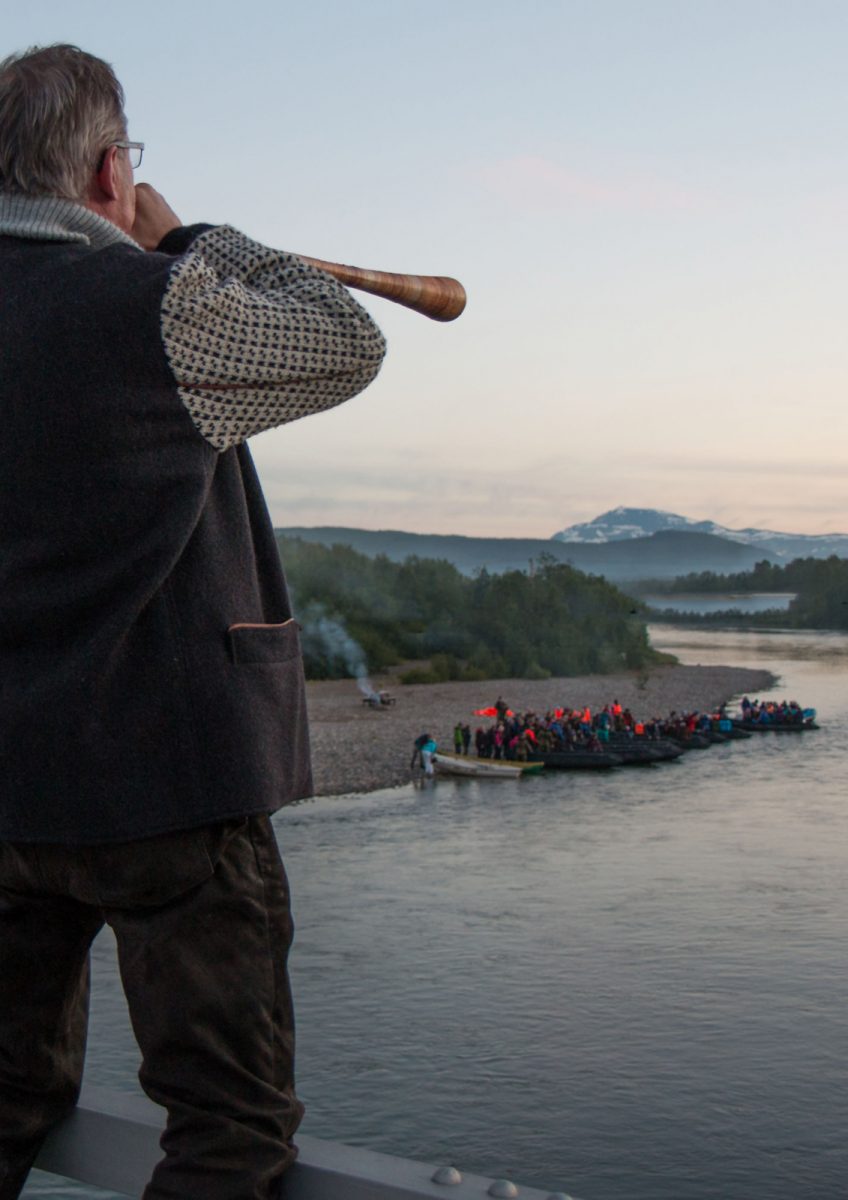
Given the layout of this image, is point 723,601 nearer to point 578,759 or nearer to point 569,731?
point 569,731

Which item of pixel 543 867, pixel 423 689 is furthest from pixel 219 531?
pixel 423 689

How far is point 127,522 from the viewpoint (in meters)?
0.93

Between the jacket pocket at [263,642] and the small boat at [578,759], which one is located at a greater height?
the jacket pocket at [263,642]

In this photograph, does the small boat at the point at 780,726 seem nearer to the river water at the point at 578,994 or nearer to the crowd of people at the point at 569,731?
the crowd of people at the point at 569,731

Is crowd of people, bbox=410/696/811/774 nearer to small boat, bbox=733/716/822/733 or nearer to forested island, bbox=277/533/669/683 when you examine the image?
Result: small boat, bbox=733/716/822/733

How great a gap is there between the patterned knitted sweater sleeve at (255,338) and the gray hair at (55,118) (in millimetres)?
100

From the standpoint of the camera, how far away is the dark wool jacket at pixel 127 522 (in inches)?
36.7

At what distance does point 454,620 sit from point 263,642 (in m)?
54.7

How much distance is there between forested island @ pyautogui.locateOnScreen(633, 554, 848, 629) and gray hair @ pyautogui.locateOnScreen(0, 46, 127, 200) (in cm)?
6770

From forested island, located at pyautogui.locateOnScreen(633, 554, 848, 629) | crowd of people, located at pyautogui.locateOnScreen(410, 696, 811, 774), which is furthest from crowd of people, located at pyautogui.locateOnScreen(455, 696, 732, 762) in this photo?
forested island, located at pyautogui.locateOnScreen(633, 554, 848, 629)

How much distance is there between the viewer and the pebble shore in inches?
1310

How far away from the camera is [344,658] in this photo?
2028 inches

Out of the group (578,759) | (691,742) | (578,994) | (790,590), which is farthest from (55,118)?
(790,590)

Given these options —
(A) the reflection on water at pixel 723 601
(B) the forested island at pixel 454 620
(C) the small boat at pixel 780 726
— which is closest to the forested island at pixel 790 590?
(A) the reflection on water at pixel 723 601
